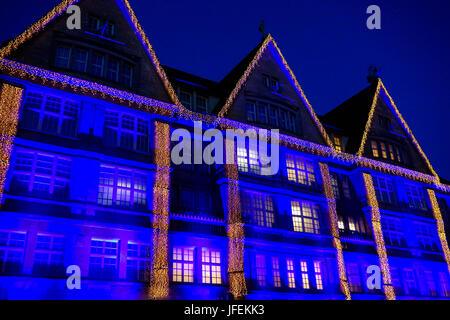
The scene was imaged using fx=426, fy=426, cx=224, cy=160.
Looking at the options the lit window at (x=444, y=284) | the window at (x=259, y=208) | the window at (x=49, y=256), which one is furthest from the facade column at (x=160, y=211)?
the lit window at (x=444, y=284)

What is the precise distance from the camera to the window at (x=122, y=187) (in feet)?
69.5

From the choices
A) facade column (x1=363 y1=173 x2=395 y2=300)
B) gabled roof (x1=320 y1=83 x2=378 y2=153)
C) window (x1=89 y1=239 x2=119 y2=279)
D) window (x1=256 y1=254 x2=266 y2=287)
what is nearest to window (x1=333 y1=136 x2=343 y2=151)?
gabled roof (x1=320 y1=83 x2=378 y2=153)

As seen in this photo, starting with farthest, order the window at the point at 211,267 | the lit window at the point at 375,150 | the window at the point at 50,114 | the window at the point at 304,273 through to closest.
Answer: the lit window at the point at 375,150, the window at the point at 304,273, the window at the point at 211,267, the window at the point at 50,114

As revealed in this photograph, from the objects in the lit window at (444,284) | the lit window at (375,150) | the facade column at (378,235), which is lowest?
the lit window at (444,284)

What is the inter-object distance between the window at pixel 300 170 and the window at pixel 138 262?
1121cm

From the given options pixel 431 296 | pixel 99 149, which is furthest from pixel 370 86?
pixel 99 149

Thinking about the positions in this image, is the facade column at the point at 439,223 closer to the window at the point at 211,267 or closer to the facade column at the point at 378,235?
the facade column at the point at 378,235

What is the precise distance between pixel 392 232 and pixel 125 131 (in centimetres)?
2071

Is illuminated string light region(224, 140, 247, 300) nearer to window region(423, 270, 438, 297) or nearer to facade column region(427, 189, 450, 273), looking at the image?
window region(423, 270, 438, 297)

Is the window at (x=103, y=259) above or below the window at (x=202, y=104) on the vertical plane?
below

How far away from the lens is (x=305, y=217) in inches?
1070

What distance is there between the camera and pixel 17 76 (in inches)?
806

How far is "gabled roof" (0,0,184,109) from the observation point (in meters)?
20.9

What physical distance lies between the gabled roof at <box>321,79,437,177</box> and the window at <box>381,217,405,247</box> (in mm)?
5456
